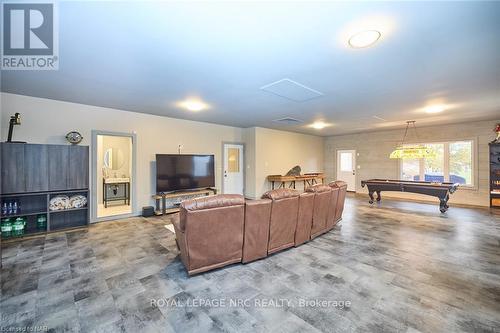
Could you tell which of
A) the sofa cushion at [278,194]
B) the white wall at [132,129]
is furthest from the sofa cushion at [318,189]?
the white wall at [132,129]

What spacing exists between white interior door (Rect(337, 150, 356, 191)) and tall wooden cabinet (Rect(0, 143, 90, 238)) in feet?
30.9

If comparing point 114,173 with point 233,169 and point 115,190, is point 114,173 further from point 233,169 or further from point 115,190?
point 233,169

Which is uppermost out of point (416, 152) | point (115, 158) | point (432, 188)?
point (416, 152)

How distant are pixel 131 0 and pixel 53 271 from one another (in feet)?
10.5

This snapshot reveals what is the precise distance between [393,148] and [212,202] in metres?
8.42

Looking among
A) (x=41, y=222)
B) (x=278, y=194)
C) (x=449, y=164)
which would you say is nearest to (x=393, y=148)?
(x=449, y=164)

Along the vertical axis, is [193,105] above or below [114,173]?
above

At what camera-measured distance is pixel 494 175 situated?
6.35 m

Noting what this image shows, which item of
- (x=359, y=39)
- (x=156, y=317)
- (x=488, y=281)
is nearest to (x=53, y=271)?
(x=156, y=317)

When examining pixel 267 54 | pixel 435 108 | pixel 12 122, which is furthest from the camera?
pixel 435 108

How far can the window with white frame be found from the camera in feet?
22.5

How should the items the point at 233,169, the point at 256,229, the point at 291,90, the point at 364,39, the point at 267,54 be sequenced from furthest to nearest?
the point at 233,169, the point at 291,90, the point at 256,229, the point at 267,54, the point at 364,39

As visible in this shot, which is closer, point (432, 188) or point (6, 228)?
point (6, 228)

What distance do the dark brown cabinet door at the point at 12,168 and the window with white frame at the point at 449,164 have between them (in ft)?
35.0
